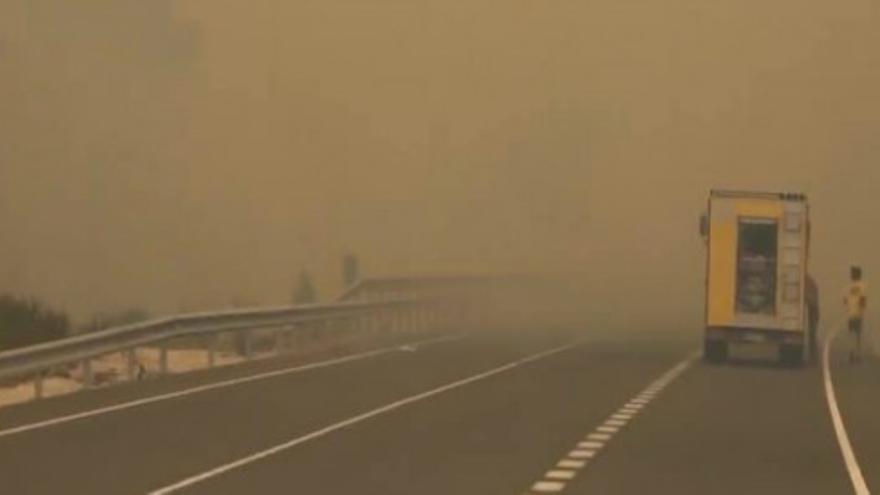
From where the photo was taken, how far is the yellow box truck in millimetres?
34531

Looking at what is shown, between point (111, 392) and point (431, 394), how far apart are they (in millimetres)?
4154

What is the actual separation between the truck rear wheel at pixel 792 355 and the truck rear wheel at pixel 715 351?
113cm

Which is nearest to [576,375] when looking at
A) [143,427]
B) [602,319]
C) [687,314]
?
[143,427]

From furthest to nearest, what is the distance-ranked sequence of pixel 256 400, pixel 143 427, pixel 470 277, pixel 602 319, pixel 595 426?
pixel 602 319 < pixel 470 277 < pixel 256 400 < pixel 595 426 < pixel 143 427

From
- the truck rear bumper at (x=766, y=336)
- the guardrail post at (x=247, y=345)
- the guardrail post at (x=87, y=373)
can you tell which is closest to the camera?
the guardrail post at (x=87, y=373)

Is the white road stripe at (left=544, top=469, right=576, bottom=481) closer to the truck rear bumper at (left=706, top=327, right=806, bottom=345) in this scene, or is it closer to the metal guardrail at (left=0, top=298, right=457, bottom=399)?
the metal guardrail at (left=0, top=298, right=457, bottom=399)

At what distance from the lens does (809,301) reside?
35.5 meters

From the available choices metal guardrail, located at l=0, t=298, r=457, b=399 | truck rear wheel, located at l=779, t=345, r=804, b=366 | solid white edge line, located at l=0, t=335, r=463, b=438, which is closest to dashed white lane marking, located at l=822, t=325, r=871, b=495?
truck rear wheel, located at l=779, t=345, r=804, b=366

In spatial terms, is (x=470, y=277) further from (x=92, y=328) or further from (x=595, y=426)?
(x=595, y=426)

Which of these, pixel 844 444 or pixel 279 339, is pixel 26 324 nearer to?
pixel 279 339

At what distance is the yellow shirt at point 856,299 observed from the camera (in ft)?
121

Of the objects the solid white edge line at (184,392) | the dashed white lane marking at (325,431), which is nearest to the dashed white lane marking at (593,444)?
the dashed white lane marking at (325,431)

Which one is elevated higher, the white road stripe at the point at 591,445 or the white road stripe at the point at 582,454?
the white road stripe at the point at 582,454

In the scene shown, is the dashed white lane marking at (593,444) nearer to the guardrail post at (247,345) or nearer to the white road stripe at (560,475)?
the white road stripe at (560,475)
